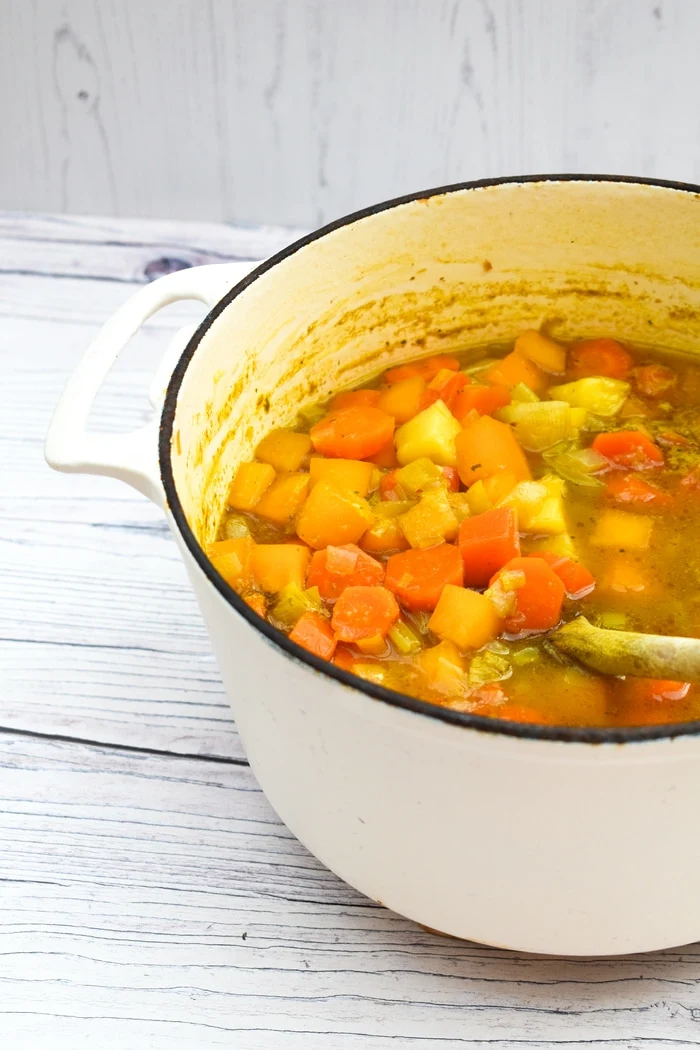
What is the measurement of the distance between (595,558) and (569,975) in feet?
2.27

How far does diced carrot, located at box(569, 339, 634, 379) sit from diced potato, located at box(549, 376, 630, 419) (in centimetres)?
11

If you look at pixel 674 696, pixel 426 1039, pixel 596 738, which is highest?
pixel 596 738

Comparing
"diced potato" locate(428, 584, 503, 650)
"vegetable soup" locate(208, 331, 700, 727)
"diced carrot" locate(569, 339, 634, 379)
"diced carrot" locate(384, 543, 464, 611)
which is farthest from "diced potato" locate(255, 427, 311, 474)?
"diced carrot" locate(569, 339, 634, 379)

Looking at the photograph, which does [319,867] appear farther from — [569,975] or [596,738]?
[596,738]

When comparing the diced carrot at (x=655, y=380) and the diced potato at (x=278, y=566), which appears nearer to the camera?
the diced potato at (x=278, y=566)

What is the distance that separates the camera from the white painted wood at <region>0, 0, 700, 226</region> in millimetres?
3264

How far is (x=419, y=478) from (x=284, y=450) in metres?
0.30

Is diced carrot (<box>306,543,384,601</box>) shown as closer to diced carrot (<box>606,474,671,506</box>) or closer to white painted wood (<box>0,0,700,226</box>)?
diced carrot (<box>606,474,671,506</box>)

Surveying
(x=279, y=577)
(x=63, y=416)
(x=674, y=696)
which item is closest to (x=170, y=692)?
(x=279, y=577)

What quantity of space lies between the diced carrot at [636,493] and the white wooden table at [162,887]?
0.79 m

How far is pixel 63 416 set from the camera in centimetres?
176

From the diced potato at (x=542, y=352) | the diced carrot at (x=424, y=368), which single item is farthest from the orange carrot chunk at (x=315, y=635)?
the diced potato at (x=542, y=352)

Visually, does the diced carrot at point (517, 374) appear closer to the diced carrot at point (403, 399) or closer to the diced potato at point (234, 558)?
the diced carrot at point (403, 399)

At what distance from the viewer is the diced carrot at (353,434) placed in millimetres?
2324
